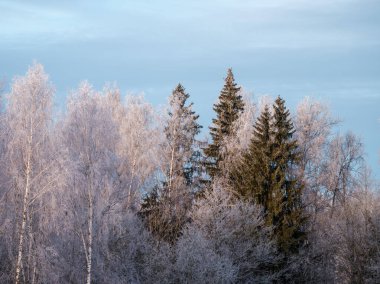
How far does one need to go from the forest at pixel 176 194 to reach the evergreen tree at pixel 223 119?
91 millimetres

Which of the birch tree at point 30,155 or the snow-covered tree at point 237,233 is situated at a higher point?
the birch tree at point 30,155

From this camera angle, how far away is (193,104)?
45938 millimetres

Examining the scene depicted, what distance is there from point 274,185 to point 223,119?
8428 millimetres

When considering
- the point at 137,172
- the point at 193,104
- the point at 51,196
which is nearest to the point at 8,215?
the point at 51,196

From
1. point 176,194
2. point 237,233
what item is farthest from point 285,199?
point 176,194

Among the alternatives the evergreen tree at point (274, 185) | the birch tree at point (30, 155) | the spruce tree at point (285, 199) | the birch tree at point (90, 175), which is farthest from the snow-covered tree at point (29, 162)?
the spruce tree at point (285, 199)

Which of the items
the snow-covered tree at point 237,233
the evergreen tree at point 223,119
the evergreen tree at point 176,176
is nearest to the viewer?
the snow-covered tree at point 237,233

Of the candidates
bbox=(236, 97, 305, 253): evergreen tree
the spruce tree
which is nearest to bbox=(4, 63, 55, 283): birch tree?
bbox=(236, 97, 305, 253): evergreen tree

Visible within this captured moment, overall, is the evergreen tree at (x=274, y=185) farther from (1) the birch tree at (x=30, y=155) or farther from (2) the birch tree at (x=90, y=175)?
(1) the birch tree at (x=30, y=155)

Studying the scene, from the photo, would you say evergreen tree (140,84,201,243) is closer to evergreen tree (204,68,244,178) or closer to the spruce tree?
evergreen tree (204,68,244,178)

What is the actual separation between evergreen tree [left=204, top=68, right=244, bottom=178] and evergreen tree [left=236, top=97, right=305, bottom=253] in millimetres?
4359

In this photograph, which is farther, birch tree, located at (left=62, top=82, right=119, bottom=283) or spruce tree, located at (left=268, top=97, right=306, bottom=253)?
spruce tree, located at (left=268, top=97, right=306, bottom=253)

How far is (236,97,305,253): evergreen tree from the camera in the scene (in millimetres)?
36531

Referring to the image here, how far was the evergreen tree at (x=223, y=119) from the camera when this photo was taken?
4241cm
